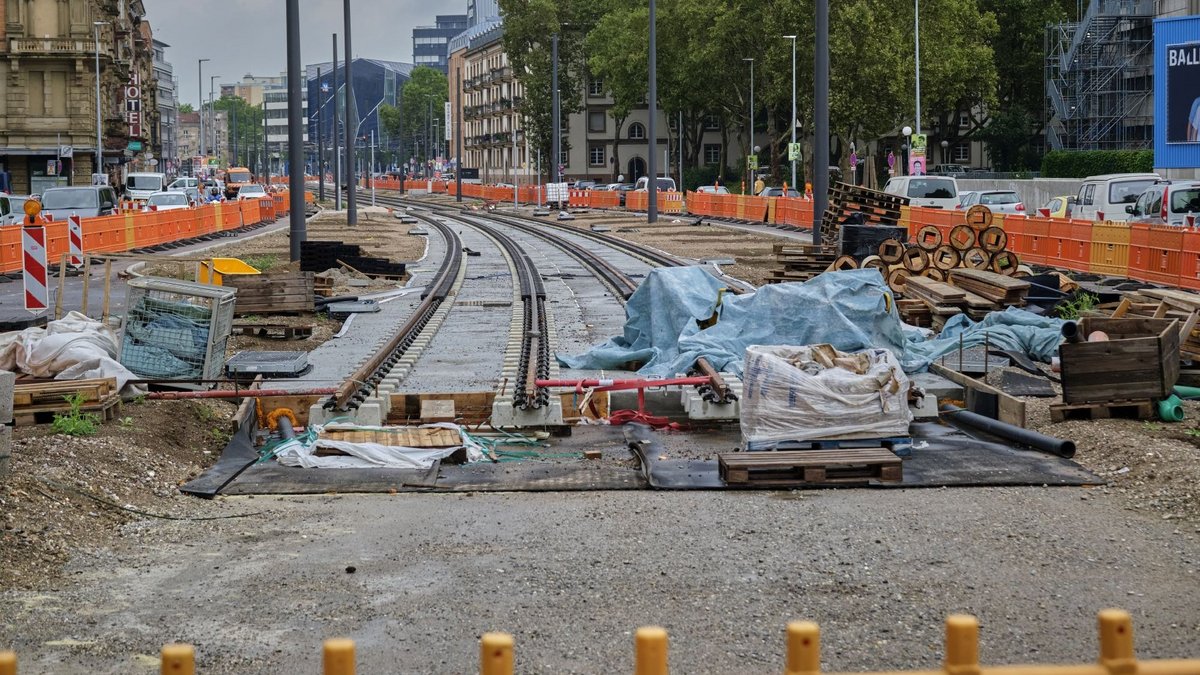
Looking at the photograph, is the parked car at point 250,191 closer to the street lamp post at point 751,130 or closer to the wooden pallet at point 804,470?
the street lamp post at point 751,130

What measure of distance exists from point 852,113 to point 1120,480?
6276cm

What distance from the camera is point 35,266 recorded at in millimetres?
18078

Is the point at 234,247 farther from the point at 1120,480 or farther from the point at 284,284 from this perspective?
the point at 1120,480

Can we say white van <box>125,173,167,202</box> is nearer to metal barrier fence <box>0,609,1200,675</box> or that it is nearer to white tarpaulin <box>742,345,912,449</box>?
white tarpaulin <box>742,345,912,449</box>

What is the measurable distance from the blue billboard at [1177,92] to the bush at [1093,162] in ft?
74.4

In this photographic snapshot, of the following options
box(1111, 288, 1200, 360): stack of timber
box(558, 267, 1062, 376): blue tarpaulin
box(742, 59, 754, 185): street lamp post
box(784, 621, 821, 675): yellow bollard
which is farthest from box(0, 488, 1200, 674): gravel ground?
box(742, 59, 754, 185): street lamp post

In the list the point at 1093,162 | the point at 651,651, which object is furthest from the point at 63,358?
the point at 1093,162

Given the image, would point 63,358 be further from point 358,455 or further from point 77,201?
point 77,201

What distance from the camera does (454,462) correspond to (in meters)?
11.8

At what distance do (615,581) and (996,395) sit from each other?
6.39 m

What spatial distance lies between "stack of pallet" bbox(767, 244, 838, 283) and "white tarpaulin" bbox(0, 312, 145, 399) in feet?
44.3

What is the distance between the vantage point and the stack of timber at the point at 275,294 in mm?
21578

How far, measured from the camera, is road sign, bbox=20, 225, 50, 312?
17688 mm

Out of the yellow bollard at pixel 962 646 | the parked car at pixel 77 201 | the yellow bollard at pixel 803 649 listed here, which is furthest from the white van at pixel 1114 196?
the yellow bollard at pixel 803 649
